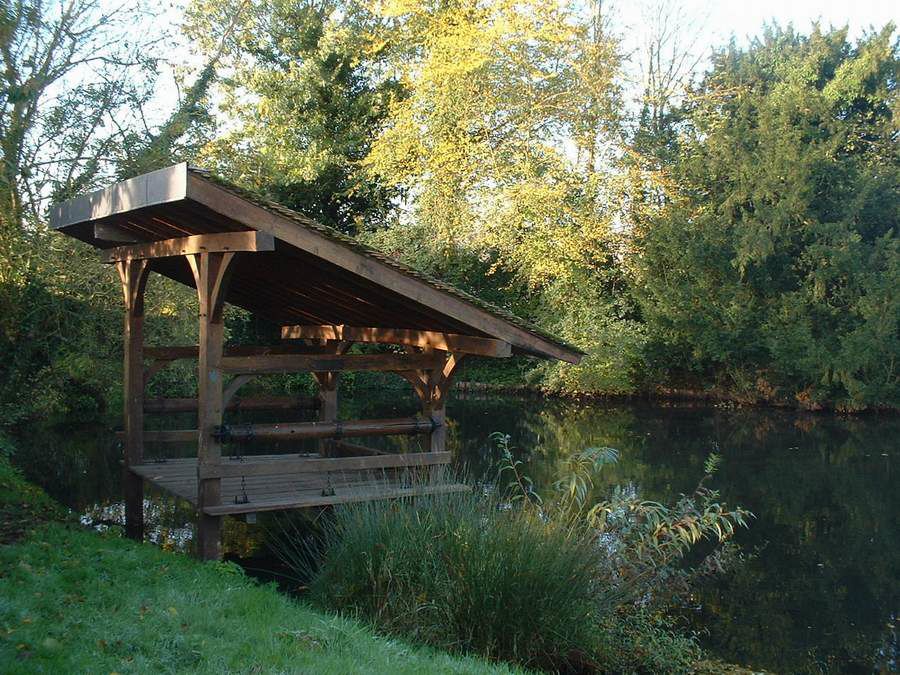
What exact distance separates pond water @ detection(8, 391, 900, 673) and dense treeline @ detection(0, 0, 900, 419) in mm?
1903

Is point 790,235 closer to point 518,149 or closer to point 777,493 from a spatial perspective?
point 518,149

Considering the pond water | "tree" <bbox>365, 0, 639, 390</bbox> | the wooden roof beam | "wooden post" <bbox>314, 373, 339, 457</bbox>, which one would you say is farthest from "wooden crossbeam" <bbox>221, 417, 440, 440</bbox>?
"tree" <bbox>365, 0, 639, 390</bbox>

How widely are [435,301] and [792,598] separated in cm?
414

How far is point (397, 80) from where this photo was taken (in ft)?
78.8

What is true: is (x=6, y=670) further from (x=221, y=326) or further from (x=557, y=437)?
(x=557, y=437)

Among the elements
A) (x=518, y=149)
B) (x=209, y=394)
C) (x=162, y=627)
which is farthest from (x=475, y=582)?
(x=518, y=149)

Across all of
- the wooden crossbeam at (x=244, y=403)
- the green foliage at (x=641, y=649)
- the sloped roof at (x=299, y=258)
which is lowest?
the green foliage at (x=641, y=649)

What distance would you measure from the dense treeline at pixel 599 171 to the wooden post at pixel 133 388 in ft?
31.2

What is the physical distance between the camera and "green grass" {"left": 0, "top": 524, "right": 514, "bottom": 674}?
3.89 m

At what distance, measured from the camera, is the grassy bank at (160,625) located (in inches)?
154

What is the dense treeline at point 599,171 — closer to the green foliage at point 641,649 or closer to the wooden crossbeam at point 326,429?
the wooden crossbeam at point 326,429

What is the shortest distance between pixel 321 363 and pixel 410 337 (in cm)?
113

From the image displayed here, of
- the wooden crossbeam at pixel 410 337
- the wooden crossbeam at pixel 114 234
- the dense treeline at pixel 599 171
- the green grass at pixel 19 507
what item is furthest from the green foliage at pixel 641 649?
the dense treeline at pixel 599 171

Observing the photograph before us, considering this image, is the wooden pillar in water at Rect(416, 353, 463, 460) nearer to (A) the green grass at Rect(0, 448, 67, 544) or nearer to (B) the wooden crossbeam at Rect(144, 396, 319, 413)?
(B) the wooden crossbeam at Rect(144, 396, 319, 413)
